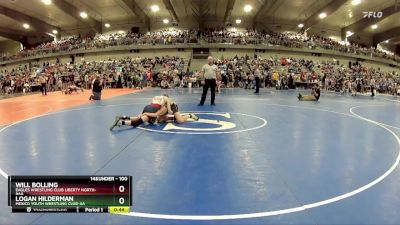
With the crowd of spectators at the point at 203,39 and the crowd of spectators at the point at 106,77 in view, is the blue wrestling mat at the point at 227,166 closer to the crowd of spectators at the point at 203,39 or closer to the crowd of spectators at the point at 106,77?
the crowd of spectators at the point at 106,77

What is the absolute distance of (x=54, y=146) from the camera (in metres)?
5.74

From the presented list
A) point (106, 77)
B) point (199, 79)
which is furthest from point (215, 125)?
point (106, 77)

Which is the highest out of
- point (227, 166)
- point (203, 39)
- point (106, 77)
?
point (203, 39)

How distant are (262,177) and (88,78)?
26.9 metres

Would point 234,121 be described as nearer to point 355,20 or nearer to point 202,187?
point 202,187

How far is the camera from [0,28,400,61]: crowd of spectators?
3703cm

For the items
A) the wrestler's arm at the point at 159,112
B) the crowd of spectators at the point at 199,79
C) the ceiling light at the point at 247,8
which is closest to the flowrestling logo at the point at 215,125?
the wrestler's arm at the point at 159,112

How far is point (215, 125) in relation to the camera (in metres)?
7.84

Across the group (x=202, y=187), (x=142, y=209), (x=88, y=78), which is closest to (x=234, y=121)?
(x=202, y=187)

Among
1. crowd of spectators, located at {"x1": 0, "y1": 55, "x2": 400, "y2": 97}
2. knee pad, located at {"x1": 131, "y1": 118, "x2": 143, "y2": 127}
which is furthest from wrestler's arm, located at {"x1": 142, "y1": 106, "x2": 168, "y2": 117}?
crowd of spectators, located at {"x1": 0, "y1": 55, "x2": 400, "y2": 97}
